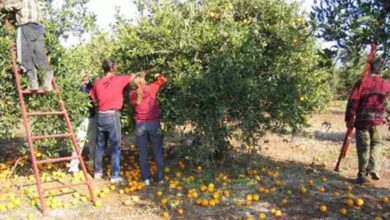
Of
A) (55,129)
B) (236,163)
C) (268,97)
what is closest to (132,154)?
(236,163)

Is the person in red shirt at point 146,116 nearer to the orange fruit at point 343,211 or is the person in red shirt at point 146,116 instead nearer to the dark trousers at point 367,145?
the orange fruit at point 343,211

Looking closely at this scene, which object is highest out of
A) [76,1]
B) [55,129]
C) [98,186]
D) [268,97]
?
[76,1]

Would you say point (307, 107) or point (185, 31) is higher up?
point (185, 31)

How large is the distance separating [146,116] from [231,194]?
2051 millimetres

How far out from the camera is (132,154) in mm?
11289

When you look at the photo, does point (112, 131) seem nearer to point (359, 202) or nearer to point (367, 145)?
point (359, 202)

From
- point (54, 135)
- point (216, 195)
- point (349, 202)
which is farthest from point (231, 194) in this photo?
point (54, 135)

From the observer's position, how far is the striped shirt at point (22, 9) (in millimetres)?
7777

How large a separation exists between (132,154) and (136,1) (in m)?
3.89

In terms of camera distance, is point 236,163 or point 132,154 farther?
point 132,154

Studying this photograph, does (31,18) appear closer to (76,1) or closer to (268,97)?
(76,1)

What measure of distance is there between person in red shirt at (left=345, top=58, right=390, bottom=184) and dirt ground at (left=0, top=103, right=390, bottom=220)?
19.3 inches

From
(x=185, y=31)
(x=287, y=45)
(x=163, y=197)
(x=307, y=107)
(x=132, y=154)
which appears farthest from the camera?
(x=132, y=154)

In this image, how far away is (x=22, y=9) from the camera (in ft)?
25.6
